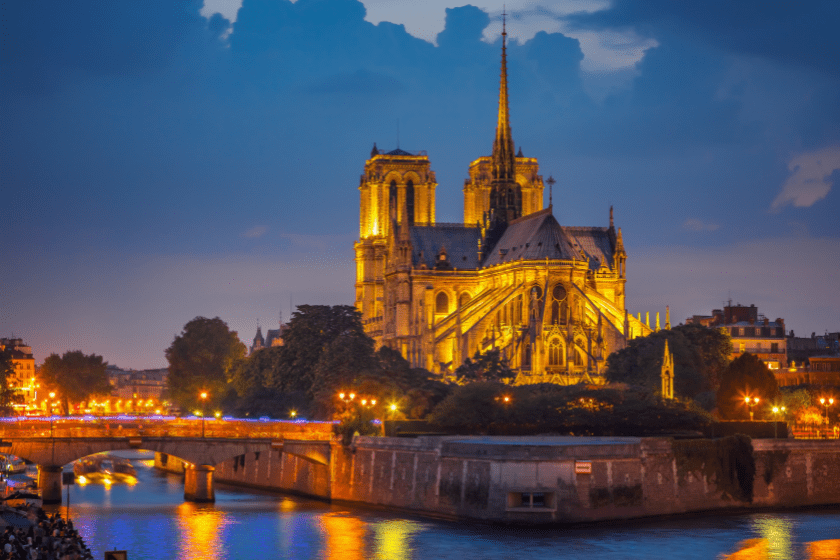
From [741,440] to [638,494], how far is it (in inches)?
332

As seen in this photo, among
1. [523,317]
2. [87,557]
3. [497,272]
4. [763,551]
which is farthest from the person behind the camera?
[497,272]

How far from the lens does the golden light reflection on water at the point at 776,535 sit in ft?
185

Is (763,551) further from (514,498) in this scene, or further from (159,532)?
(159,532)

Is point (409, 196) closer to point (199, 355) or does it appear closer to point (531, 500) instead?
point (199, 355)

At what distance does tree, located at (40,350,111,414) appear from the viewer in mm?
169375

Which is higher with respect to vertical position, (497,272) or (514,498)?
(497,272)

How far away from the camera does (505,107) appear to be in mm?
145625

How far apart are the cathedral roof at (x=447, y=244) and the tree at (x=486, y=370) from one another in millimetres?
27504

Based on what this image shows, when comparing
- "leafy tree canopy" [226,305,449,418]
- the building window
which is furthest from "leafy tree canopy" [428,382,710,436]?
the building window

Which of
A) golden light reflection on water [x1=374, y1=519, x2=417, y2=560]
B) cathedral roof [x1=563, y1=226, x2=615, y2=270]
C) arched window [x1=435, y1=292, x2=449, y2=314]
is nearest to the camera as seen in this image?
golden light reflection on water [x1=374, y1=519, x2=417, y2=560]

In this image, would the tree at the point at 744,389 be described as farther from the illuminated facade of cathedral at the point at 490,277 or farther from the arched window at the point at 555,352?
the arched window at the point at 555,352

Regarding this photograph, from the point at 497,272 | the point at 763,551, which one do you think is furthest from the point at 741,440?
the point at 497,272

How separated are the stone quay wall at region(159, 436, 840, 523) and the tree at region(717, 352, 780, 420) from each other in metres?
16.6

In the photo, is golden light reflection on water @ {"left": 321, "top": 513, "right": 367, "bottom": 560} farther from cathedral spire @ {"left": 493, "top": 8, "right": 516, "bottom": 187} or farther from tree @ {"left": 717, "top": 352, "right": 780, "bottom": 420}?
cathedral spire @ {"left": 493, "top": 8, "right": 516, "bottom": 187}
